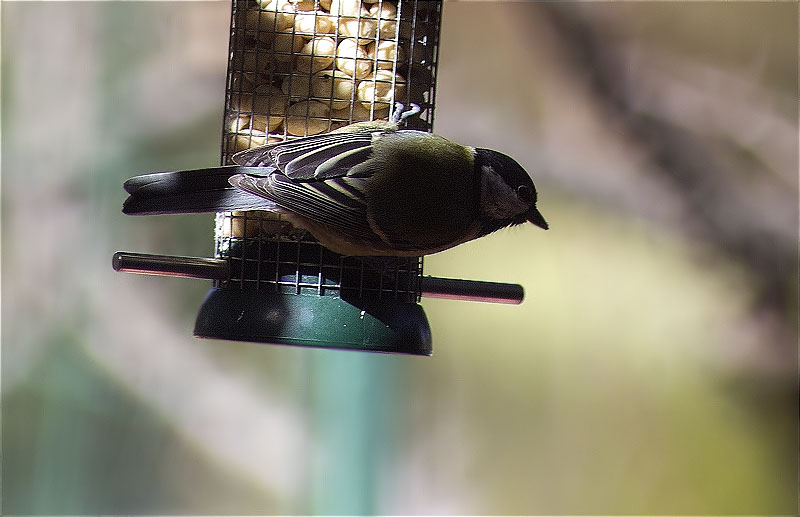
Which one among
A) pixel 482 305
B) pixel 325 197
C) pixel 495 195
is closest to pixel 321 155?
pixel 325 197

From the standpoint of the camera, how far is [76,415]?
14.1 ft

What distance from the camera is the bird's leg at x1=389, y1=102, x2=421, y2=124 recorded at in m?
2.35

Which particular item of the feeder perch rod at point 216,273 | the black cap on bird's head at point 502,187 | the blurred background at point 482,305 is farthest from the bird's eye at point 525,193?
the blurred background at point 482,305

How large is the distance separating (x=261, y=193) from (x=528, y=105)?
287 centimetres

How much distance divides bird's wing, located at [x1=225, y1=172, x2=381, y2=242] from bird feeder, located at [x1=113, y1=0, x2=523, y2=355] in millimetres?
234

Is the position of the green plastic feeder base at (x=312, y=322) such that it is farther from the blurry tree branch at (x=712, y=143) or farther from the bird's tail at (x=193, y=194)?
the blurry tree branch at (x=712, y=143)

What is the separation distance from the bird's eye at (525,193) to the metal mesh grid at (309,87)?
0.38 m

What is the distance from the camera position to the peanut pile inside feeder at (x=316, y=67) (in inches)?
94.8

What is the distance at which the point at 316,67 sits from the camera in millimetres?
2414

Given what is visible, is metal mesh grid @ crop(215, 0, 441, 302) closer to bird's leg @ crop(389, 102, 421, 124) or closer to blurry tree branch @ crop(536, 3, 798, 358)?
bird's leg @ crop(389, 102, 421, 124)

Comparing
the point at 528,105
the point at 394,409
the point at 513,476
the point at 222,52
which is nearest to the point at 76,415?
the point at 394,409

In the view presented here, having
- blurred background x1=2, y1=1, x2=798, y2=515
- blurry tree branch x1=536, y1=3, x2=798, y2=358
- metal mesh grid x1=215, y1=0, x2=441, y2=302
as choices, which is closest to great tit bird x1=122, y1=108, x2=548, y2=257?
metal mesh grid x1=215, y1=0, x2=441, y2=302

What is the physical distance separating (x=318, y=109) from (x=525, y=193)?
65cm

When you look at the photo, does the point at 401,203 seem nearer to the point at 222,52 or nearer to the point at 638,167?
the point at 222,52
